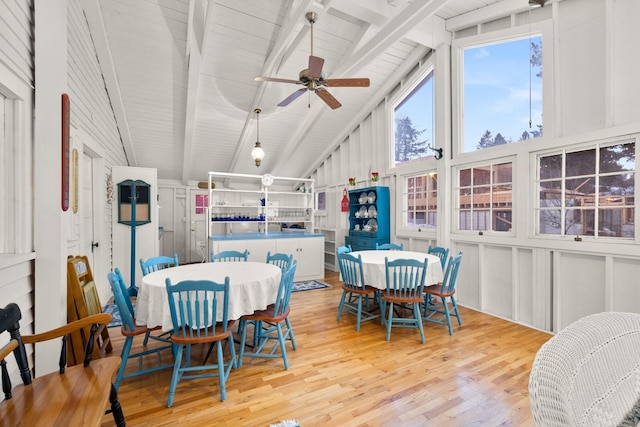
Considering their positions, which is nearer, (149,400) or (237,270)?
(149,400)

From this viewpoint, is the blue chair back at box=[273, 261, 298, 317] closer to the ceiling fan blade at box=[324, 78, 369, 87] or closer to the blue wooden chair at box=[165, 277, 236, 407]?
the blue wooden chair at box=[165, 277, 236, 407]

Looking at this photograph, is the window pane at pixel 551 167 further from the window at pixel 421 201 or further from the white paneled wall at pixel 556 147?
the window at pixel 421 201

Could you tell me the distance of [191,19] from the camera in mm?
3662

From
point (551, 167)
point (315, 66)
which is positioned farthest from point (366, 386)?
point (551, 167)

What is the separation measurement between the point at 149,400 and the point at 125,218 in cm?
373

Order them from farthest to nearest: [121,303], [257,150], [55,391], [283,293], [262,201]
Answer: [262,201] → [257,150] → [283,293] → [121,303] → [55,391]

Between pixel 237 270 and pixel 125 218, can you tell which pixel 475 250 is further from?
pixel 125 218

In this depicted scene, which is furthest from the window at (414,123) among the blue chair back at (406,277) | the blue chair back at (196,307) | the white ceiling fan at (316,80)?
the blue chair back at (196,307)

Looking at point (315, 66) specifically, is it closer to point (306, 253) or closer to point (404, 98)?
point (404, 98)

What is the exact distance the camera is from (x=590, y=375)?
0.93m

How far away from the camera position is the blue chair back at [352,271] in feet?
11.4

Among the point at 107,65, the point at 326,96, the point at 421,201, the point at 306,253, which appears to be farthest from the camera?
the point at 306,253

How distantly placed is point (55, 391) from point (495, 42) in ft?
18.0

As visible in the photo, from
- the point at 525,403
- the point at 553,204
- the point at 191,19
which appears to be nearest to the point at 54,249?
the point at 191,19
